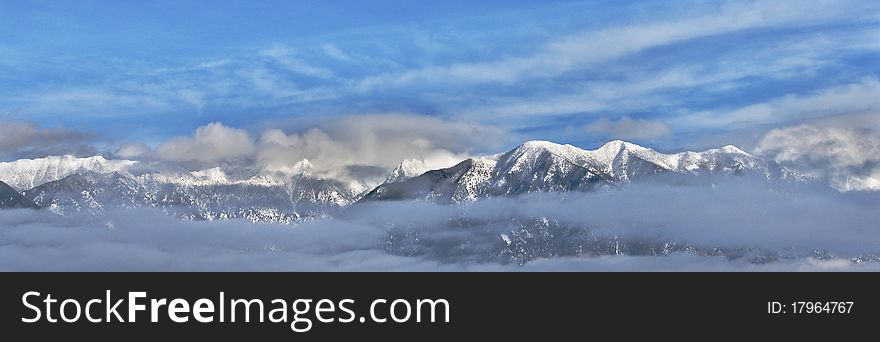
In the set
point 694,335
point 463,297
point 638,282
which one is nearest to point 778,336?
point 694,335

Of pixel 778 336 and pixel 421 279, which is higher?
pixel 421 279

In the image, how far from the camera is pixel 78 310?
417 ft

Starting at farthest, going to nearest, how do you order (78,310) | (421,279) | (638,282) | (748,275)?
(748,275), (638,282), (421,279), (78,310)

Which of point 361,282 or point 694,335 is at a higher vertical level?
point 361,282

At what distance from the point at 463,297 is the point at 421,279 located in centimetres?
586

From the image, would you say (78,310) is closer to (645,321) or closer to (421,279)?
(421,279)

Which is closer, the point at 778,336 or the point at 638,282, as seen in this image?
the point at 778,336

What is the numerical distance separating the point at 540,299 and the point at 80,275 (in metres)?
57.7

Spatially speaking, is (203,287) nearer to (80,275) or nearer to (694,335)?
(80,275)

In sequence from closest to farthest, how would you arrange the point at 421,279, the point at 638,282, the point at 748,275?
the point at 421,279
the point at 638,282
the point at 748,275

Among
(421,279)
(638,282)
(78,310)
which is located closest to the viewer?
(78,310)

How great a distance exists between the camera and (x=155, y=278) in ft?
430

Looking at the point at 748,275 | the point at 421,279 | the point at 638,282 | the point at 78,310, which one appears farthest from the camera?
the point at 748,275

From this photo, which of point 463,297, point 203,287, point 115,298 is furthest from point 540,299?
point 115,298
